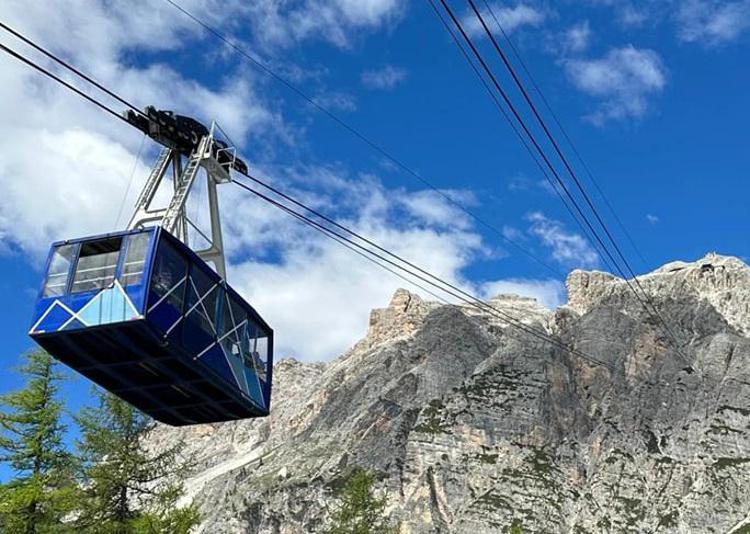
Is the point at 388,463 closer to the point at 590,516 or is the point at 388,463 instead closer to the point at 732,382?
the point at 590,516

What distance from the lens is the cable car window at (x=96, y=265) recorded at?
22.0 metres

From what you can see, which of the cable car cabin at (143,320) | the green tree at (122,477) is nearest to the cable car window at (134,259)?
the cable car cabin at (143,320)

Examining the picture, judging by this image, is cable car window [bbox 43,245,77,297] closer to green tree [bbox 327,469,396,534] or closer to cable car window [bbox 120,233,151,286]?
cable car window [bbox 120,233,151,286]

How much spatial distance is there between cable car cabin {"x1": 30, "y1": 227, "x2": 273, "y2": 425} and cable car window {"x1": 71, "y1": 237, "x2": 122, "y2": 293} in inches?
0.9

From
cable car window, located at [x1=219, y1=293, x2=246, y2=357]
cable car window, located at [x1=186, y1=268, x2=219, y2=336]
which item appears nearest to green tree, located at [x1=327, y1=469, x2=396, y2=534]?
cable car window, located at [x1=219, y1=293, x2=246, y2=357]

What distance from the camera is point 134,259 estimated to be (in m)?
21.9

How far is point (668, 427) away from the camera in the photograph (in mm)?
188375

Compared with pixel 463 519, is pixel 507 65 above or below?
below

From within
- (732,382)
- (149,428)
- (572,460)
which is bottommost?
(149,428)

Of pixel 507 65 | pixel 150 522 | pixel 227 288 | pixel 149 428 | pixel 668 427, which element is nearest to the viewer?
pixel 507 65

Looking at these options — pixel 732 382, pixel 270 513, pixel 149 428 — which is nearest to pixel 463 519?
pixel 270 513

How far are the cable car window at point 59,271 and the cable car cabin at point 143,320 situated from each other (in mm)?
24

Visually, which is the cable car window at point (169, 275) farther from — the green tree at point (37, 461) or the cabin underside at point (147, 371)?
the green tree at point (37, 461)

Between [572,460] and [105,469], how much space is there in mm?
168328
